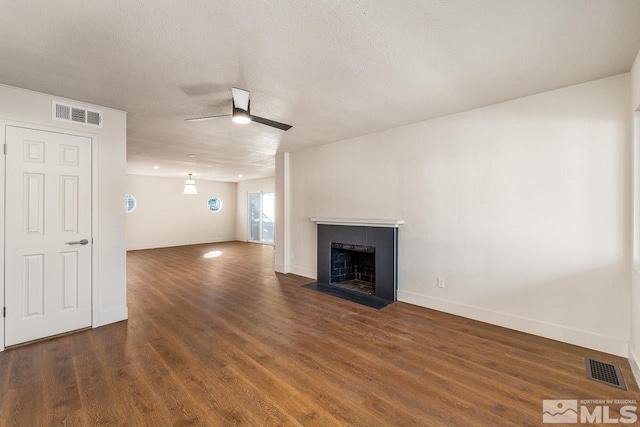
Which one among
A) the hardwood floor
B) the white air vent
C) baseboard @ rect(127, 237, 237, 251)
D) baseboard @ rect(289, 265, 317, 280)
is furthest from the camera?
baseboard @ rect(127, 237, 237, 251)

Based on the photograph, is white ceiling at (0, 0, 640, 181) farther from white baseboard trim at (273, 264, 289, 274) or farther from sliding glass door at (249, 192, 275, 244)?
sliding glass door at (249, 192, 275, 244)

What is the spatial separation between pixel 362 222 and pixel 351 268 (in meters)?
1.23

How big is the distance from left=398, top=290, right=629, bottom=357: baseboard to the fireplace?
1.61 ft

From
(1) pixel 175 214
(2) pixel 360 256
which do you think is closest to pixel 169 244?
Result: (1) pixel 175 214

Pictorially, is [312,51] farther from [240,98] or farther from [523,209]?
[523,209]

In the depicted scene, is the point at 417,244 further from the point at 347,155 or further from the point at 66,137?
the point at 66,137

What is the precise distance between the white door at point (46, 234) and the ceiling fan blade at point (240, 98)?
6.47 feet

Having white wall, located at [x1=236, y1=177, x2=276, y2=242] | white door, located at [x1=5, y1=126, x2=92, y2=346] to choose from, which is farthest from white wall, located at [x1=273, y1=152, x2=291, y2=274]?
white wall, located at [x1=236, y1=177, x2=276, y2=242]

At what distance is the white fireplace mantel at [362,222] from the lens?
401cm

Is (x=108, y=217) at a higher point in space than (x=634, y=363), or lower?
higher

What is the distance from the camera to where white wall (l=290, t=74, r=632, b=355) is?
2.58 metres

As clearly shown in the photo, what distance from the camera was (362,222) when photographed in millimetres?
4344

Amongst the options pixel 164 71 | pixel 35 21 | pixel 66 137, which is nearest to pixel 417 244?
pixel 164 71

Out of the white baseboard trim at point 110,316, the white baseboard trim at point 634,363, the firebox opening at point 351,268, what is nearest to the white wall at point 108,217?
the white baseboard trim at point 110,316
